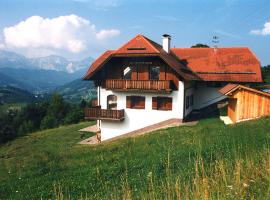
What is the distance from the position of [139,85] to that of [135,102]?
2113 mm

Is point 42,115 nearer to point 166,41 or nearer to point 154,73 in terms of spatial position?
point 166,41

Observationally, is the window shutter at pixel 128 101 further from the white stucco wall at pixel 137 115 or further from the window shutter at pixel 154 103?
the window shutter at pixel 154 103

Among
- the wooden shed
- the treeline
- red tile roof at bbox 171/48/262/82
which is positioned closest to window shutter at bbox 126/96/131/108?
red tile roof at bbox 171/48/262/82

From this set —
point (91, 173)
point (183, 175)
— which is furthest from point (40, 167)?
point (183, 175)

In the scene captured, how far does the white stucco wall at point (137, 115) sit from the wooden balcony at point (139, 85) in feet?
3.25

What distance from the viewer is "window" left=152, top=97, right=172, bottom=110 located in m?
26.3

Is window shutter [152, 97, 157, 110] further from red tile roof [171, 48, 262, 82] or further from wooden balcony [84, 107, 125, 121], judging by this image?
red tile roof [171, 48, 262, 82]

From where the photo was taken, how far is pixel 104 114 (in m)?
27.0

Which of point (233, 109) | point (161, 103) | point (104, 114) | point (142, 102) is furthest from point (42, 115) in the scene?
point (233, 109)

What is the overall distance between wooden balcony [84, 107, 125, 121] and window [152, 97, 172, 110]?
3.22 meters

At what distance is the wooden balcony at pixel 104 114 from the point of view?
26.6 metres

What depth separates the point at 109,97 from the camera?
2833 centimetres

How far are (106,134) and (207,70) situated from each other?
12614mm

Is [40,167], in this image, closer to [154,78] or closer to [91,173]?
[91,173]
